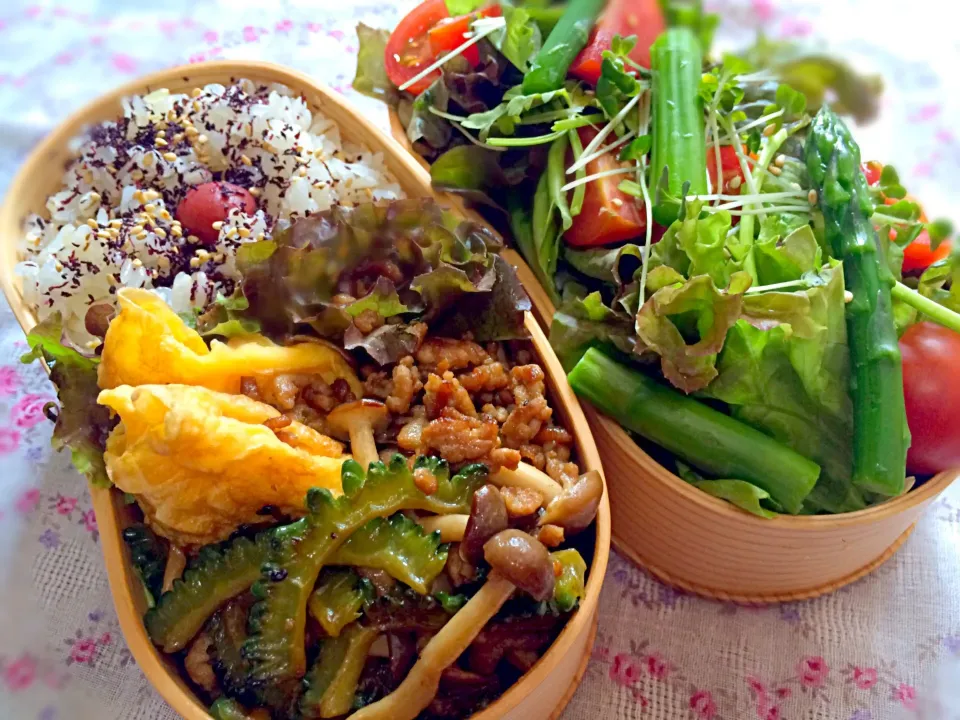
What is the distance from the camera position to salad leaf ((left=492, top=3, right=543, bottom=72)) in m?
2.02

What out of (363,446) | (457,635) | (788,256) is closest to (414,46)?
(788,256)

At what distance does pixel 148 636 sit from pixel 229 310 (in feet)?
2.12

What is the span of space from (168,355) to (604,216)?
1.01 m

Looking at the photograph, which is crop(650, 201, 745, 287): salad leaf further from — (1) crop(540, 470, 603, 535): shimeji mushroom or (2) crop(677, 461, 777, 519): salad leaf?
(1) crop(540, 470, 603, 535): shimeji mushroom

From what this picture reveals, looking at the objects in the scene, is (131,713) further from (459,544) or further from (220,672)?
(459,544)

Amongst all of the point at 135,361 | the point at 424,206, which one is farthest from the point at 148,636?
the point at 424,206

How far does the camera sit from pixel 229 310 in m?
1.60

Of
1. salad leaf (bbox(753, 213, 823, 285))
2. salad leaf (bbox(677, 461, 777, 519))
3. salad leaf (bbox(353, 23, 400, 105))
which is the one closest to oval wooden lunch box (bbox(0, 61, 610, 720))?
salad leaf (bbox(353, 23, 400, 105))

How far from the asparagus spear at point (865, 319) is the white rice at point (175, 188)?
41.7 inches

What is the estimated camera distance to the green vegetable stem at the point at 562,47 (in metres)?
1.96

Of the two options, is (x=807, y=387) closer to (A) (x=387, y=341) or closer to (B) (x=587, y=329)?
(B) (x=587, y=329)

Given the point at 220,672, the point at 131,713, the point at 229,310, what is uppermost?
the point at 229,310

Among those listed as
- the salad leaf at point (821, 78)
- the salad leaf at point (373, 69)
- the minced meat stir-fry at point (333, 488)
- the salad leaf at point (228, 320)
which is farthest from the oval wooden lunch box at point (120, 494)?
the salad leaf at point (821, 78)

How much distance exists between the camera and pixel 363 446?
144 cm
